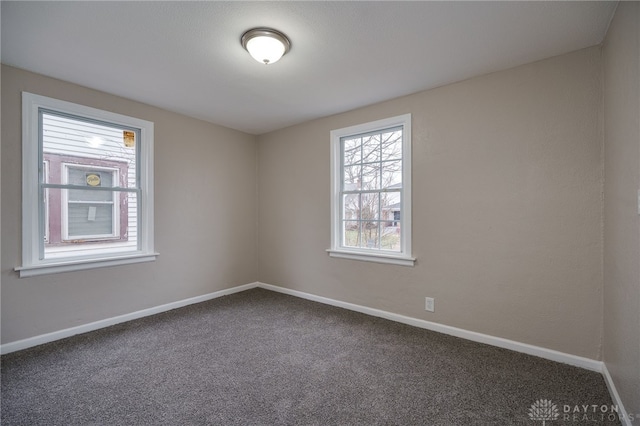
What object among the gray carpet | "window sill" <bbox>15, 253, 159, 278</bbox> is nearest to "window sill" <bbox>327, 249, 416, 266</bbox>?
the gray carpet

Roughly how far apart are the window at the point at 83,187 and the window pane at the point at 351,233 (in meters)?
2.35

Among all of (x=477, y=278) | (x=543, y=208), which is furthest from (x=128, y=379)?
(x=543, y=208)

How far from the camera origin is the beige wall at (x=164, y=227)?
253cm

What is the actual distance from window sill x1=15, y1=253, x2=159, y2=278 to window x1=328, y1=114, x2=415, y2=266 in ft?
7.43

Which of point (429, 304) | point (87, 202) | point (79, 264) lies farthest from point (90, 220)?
point (429, 304)

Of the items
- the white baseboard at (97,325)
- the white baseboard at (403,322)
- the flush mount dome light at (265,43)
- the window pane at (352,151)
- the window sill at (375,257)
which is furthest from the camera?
the window pane at (352,151)

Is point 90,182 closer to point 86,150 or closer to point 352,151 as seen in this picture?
point 86,150

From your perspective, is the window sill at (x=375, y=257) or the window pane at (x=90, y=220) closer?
the window pane at (x=90, y=220)

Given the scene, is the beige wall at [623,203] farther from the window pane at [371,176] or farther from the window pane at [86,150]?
the window pane at [86,150]

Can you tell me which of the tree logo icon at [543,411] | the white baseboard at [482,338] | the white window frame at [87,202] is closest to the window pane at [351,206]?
the white baseboard at [482,338]

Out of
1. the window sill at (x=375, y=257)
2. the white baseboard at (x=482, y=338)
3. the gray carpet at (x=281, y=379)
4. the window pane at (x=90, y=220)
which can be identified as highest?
the window pane at (x=90, y=220)

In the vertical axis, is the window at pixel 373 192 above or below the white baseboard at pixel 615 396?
above

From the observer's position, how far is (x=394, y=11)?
1.84m

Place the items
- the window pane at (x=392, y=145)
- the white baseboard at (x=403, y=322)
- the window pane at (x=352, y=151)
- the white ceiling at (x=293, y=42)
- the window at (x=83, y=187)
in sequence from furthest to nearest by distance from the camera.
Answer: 1. the window pane at (x=352, y=151)
2. the window pane at (x=392, y=145)
3. the window at (x=83, y=187)
4. the white baseboard at (x=403, y=322)
5. the white ceiling at (x=293, y=42)
